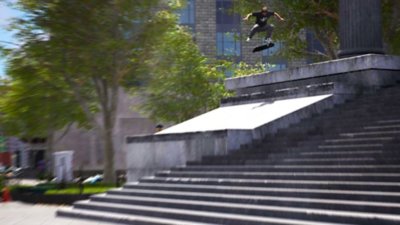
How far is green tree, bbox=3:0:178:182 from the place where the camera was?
85.9 ft

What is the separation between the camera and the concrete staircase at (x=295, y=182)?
393 inches

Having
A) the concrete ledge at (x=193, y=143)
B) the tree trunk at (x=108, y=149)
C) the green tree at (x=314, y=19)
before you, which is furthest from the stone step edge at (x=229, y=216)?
the green tree at (x=314, y=19)

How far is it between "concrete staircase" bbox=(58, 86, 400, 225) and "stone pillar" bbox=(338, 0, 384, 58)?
77.3 inches

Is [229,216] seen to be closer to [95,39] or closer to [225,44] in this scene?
[95,39]

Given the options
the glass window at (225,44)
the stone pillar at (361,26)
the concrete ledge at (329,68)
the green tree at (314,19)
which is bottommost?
the concrete ledge at (329,68)

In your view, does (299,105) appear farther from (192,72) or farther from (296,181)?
(192,72)

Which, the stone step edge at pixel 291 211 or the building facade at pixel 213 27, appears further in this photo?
the building facade at pixel 213 27

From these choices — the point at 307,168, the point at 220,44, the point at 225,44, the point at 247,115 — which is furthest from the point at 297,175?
the point at 225,44

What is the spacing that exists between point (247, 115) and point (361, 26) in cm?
392

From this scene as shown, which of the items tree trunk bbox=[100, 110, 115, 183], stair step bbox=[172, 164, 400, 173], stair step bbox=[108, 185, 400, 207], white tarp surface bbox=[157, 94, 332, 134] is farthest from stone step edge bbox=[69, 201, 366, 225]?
tree trunk bbox=[100, 110, 115, 183]

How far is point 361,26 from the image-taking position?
17.7m

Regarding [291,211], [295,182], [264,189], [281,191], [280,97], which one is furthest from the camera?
[280,97]

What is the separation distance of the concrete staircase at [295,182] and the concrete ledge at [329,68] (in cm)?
85

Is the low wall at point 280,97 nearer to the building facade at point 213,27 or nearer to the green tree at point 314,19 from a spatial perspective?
the green tree at point 314,19
